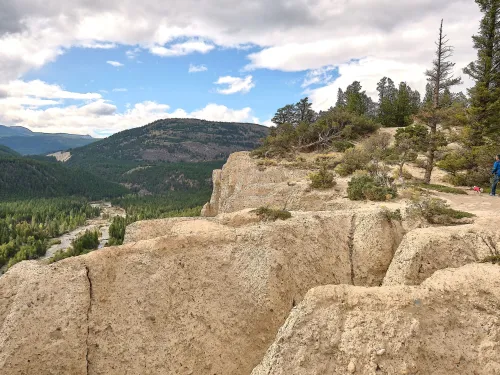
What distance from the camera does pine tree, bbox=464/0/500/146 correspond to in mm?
36531

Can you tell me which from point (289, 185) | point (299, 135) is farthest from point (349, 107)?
point (289, 185)

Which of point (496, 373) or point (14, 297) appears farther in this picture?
point (14, 297)

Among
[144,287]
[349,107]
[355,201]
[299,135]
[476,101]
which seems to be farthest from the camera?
[349,107]

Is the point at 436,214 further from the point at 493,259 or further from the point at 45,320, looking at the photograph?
the point at 45,320

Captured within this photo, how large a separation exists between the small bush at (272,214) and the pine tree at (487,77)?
33.2m

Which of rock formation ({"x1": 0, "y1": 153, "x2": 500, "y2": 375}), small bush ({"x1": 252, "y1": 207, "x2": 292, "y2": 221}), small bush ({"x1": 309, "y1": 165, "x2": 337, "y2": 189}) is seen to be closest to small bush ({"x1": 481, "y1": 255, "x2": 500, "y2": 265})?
rock formation ({"x1": 0, "y1": 153, "x2": 500, "y2": 375})

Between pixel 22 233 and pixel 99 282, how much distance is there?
141102mm

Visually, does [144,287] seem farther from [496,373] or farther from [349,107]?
[349,107]

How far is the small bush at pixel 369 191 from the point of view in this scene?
79.9ft

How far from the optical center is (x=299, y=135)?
6612 centimetres

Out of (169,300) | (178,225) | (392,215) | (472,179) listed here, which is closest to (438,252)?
(392,215)

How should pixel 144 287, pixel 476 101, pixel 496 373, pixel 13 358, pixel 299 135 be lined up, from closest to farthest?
pixel 496 373 < pixel 13 358 < pixel 144 287 < pixel 476 101 < pixel 299 135

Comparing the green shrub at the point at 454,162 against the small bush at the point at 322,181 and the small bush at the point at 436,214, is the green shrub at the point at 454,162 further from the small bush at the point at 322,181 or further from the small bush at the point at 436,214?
the small bush at the point at 436,214

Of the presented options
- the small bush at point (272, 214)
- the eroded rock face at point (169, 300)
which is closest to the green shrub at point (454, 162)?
the eroded rock face at point (169, 300)
